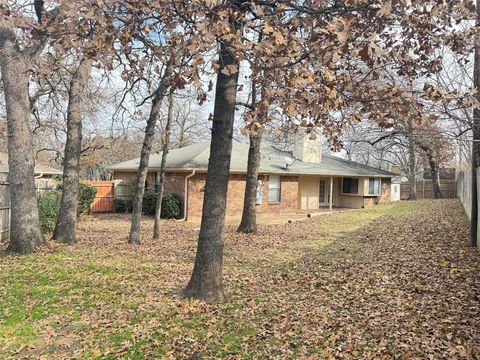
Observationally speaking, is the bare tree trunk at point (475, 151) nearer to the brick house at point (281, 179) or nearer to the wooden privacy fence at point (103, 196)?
the brick house at point (281, 179)

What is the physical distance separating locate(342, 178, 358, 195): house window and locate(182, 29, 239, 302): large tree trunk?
21964 mm

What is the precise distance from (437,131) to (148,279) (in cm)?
646

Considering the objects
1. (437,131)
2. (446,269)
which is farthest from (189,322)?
(437,131)

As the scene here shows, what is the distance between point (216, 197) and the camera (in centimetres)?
600

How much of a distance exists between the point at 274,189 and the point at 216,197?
1651 centimetres

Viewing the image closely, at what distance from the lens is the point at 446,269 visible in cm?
764

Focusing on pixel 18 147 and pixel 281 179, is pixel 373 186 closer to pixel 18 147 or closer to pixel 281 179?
pixel 281 179

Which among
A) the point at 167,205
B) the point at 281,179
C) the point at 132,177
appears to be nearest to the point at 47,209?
the point at 167,205

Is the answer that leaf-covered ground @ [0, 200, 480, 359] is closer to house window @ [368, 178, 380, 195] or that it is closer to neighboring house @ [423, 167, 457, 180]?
house window @ [368, 178, 380, 195]

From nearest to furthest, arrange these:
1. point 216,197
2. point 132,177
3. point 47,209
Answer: point 216,197 < point 47,209 < point 132,177

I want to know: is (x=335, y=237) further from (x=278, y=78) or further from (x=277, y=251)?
(x=278, y=78)

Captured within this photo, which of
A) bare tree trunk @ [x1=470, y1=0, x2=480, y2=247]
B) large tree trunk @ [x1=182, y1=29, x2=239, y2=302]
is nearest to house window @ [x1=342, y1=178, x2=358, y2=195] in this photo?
bare tree trunk @ [x1=470, y1=0, x2=480, y2=247]

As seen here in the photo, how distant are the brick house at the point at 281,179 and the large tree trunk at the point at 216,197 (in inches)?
493

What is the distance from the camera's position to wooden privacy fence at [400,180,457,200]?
115 feet
